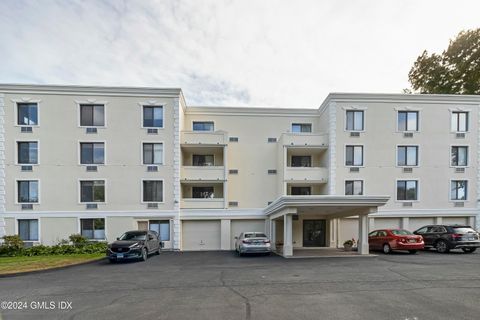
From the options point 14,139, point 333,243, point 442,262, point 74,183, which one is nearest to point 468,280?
point 442,262

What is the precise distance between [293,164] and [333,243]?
6.78m

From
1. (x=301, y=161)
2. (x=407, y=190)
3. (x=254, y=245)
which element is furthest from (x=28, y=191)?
(x=407, y=190)

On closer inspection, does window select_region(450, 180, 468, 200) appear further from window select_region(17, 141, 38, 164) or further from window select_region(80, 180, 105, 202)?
window select_region(17, 141, 38, 164)

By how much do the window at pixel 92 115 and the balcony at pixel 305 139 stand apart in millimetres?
13331

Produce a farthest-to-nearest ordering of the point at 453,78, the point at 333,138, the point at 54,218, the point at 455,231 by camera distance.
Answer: the point at 453,78 < the point at 333,138 < the point at 54,218 < the point at 455,231

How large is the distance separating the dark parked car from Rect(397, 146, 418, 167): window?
61.4 feet

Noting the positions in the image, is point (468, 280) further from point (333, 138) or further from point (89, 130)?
point (89, 130)

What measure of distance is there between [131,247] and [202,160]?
9.65 metres

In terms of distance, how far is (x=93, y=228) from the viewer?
1806 centimetres

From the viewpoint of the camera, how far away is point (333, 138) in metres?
19.8

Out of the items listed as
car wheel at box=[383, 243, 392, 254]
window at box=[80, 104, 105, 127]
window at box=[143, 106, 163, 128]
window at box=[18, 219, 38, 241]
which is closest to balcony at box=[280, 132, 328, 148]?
car wheel at box=[383, 243, 392, 254]

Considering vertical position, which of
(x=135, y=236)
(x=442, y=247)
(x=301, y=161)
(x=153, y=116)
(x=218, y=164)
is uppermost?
(x=153, y=116)

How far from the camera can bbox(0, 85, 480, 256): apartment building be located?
18.0m

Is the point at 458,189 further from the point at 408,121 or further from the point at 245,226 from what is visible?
the point at 245,226
